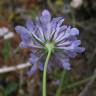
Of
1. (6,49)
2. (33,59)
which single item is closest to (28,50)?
(6,49)

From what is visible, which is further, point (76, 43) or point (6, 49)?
point (6, 49)

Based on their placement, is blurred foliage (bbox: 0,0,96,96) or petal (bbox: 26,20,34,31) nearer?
petal (bbox: 26,20,34,31)

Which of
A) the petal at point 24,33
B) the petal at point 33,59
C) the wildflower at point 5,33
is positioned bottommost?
the petal at point 33,59

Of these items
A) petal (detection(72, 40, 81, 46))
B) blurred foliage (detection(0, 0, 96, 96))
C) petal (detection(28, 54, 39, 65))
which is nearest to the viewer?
petal (detection(72, 40, 81, 46))

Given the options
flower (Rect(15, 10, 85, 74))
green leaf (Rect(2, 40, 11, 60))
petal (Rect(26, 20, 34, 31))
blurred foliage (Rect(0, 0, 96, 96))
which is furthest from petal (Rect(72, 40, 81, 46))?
green leaf (Rect(2, 40, 11, 60))

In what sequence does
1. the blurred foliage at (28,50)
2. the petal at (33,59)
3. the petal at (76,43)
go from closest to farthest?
1. the petal at (76,43)
2. the petal at (33,59)
3. the blurred foliage at (28,50)

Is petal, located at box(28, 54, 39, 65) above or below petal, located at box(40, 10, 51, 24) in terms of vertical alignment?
below

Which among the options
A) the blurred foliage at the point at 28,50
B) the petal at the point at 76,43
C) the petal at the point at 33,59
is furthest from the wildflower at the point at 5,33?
the petal at the point at 76,43

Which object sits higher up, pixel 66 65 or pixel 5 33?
pixel 5 33

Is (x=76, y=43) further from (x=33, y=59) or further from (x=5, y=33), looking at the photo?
(x=5, y=33)

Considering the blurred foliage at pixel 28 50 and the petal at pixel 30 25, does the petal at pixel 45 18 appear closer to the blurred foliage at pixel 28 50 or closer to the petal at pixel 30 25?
the petal at pixel 30 25

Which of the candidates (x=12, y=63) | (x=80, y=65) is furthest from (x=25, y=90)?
(x=80, y=65)

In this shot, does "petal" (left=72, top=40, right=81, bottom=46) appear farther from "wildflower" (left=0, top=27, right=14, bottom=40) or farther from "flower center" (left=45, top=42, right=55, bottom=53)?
"wildflower" (left=0, top=27, right=14, bottom=40)
